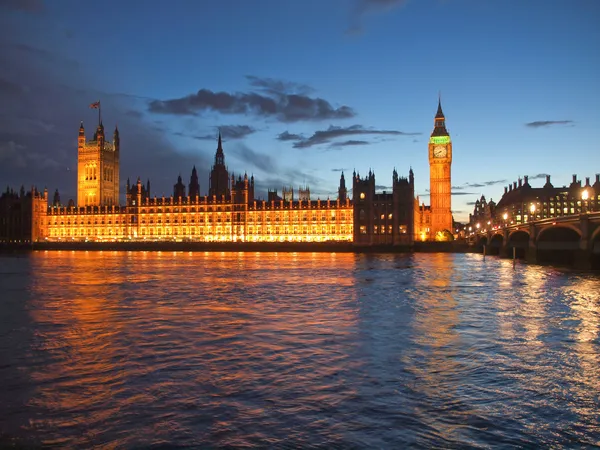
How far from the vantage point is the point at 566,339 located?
1733 cm

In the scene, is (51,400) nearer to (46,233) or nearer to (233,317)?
(233,317)

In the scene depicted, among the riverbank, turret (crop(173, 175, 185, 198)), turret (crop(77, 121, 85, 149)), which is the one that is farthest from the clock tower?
turret (crop(77, 121, 85, 149))

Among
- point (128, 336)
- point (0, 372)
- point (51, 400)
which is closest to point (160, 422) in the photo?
point (51, 400)

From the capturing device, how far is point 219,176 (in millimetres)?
178750

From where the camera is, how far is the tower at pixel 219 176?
577 feet

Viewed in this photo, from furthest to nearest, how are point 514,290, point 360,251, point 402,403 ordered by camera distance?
point 360,251
point 514,290
point 402,403

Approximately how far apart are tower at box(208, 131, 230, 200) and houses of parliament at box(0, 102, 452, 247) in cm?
32

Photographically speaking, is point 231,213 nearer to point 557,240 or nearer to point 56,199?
point 56,199

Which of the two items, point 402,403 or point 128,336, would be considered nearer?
point 402,403

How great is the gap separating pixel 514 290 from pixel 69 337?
84.2 feet

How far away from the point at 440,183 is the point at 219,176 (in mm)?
68858

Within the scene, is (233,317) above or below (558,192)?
below

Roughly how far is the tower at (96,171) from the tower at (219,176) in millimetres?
34675

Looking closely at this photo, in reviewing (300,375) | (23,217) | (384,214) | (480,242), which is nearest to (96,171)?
(23,217)
